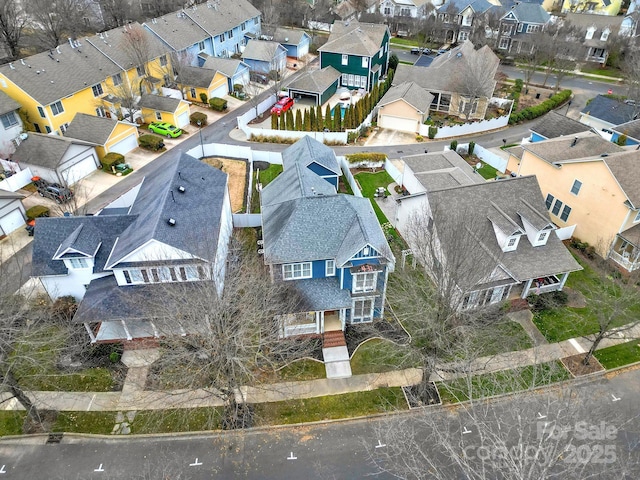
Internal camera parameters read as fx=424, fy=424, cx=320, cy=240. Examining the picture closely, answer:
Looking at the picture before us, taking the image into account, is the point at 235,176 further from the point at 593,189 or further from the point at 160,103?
the point at 593,189

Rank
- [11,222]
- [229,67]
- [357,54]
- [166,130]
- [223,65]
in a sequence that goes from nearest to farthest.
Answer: [11,222] → [166,130] → [357,54] → [229,67] → [223,65]

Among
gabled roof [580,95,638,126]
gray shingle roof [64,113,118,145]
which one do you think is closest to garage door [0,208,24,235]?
gray shingle roof [64,113,118,145]

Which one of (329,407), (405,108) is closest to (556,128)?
(405,108)

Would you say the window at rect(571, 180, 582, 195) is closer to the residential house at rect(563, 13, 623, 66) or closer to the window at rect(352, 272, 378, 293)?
the window at rect(352, 272, 378, 293)

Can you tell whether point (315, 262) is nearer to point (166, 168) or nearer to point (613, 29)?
point (166, 168)

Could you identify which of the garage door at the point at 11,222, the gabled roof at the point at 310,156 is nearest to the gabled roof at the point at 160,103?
the gabled roof at the point at 310,156

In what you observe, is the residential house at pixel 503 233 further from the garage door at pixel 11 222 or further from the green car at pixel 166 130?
the garage door at pixel 11 222
